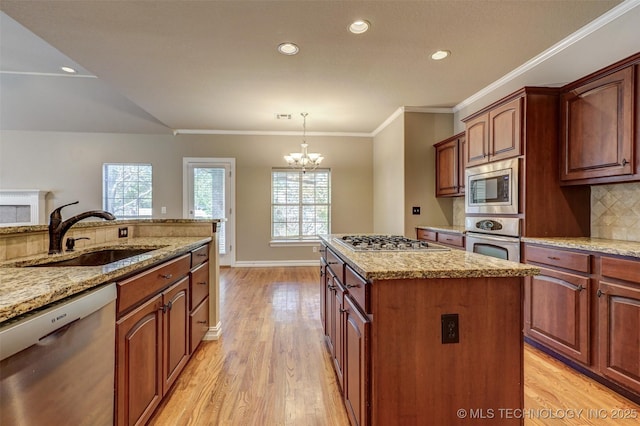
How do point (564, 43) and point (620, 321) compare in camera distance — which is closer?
point (620, 321)

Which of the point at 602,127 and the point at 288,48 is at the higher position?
the point at 288,48

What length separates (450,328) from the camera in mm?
1198

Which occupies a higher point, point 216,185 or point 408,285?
point 216,185

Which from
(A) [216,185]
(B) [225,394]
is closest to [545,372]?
(B) [225,394]

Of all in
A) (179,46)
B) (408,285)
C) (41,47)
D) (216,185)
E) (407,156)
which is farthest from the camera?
(216,185)

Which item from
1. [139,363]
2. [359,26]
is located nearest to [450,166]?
[359,26]

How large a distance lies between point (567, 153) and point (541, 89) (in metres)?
0.58

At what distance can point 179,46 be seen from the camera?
260 centimetres

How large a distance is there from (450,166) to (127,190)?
18.7 feet

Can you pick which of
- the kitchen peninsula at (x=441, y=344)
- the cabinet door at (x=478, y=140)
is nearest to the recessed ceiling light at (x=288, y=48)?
the cabinet door at (x=478, y=140)

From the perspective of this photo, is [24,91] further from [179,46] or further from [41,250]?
[41,250]

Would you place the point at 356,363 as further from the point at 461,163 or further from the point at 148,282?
the point at 461,163

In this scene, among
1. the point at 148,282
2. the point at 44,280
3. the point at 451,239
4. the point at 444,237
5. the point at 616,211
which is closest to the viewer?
the point at 44,280

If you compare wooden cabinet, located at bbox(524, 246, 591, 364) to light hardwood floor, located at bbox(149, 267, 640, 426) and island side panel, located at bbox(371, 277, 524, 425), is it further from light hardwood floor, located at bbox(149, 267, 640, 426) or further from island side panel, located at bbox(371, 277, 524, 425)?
island side panel, located at bbox(371, 277, 524, 425)
